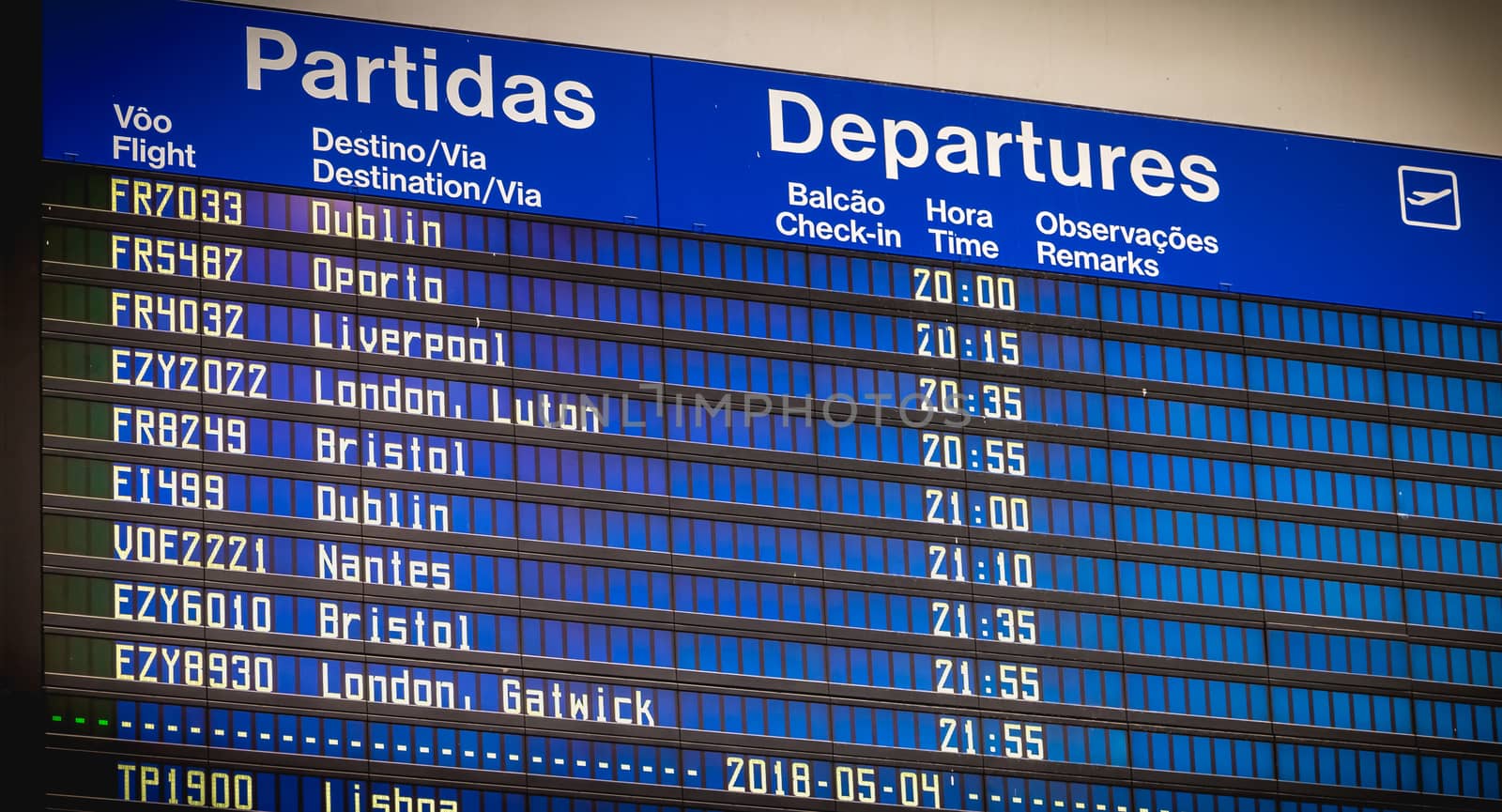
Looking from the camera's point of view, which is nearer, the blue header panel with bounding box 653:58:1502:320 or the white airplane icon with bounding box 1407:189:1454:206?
the blue header panel with bounding box 653:58:1502:320

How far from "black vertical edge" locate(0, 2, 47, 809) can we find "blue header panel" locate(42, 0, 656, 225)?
202mm

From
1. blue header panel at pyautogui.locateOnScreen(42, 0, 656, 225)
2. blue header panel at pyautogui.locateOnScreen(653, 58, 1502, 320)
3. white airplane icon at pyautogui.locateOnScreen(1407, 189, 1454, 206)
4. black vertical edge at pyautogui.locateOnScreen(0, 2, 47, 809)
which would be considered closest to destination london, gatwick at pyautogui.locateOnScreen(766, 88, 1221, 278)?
blue header panel at pyautogui.locateOnScreen(653, 58, 1502, 320)

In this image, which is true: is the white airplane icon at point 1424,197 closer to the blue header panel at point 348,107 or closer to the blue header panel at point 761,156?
the blue header panel at point 761,156

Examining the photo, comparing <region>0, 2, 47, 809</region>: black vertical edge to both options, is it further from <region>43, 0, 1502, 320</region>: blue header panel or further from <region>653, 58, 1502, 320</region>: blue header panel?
<region>653, 58, 1502, 320</region>: blue header panel

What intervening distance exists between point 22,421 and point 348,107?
3.78 m

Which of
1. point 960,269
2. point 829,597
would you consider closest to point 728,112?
point 960,269

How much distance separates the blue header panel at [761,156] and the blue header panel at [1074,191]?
2cm

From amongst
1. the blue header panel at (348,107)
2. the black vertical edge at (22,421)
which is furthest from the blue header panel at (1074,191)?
the black vertical edge at (22,421)

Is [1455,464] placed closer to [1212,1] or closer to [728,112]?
[1212,1]

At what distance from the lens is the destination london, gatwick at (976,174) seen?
2633 cm

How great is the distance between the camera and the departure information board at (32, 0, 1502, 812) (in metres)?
23.8

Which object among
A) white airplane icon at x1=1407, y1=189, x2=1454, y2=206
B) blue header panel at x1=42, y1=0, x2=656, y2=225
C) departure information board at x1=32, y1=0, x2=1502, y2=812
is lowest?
departure information board at x1=32, y1=0, x2=1502, y2=812

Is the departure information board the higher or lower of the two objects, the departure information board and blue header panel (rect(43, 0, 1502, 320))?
the lower

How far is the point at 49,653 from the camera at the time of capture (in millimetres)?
23094
